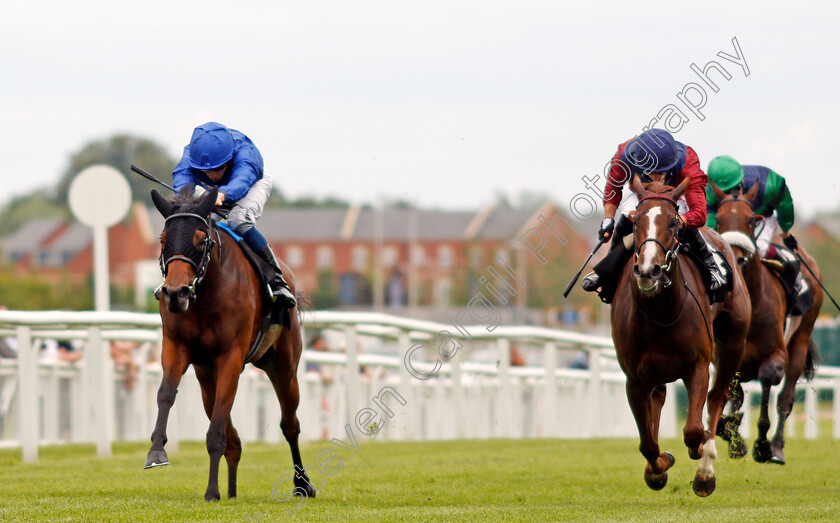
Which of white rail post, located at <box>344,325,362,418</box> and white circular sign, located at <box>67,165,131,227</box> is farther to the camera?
white circular sign, located at <box>67,165,131,227</box>

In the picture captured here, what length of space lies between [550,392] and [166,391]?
821 centimetres


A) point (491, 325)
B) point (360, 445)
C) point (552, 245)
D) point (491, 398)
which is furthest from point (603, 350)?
point (552, 245)

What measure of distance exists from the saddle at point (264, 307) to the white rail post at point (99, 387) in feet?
9.30

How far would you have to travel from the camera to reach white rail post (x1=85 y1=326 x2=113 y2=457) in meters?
10.4

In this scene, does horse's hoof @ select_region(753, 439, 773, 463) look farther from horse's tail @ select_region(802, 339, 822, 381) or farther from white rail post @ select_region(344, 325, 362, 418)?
white rail post @ select_region(344, 325, 362, 418)

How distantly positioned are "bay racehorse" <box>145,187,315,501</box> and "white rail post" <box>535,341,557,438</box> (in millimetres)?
6902

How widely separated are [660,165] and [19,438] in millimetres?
6165

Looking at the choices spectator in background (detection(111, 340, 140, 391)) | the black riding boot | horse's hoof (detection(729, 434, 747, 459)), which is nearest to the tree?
spectator in background (detection(111, 340, 140, 391))

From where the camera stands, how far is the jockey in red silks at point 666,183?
25.7 feet

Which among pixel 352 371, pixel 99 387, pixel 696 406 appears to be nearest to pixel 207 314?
pixel 696 406

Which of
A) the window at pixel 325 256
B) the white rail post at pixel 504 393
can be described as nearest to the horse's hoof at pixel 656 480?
the white rail post at pixel 504 393

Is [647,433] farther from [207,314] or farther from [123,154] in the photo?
[123,154]

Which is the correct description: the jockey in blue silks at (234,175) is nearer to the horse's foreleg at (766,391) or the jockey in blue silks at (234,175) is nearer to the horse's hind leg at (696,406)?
the horse's hind leg at (696,406)

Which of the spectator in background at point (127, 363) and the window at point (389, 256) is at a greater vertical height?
the spectator in background at point (127, 363)
